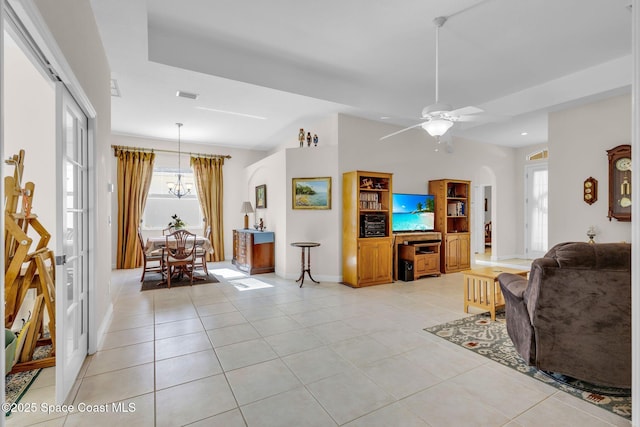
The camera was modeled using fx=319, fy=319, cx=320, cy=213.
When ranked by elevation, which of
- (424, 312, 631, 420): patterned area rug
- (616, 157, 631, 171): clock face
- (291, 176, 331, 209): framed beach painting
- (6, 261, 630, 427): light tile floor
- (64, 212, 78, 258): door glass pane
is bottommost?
(6, 261, 630, 427): light tile floor

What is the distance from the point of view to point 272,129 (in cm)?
666

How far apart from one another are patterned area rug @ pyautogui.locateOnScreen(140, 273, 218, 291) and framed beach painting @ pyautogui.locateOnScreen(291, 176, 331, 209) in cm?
208

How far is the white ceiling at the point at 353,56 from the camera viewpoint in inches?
127

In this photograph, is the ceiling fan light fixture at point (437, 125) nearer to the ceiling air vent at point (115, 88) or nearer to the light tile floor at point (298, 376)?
the light tile floor at point (298, 376)

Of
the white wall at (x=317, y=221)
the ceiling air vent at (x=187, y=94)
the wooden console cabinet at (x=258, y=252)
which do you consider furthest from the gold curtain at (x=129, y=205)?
the white wall at (x=317, y=221)

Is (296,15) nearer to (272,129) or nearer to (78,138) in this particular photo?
(78,138)

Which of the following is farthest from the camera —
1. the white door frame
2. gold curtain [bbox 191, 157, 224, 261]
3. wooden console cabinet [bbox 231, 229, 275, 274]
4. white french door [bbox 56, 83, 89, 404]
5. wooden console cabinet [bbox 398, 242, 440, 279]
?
gold curtain [bbox 191, 157, 224, 261]

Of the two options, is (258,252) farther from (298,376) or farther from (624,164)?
(624,164)

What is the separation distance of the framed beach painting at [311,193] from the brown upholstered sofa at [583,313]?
371 cm

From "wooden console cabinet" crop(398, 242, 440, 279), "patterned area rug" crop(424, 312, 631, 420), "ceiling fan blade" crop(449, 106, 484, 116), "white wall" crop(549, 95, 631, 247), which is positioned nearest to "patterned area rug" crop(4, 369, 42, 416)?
"patterned area rug" crop(424, 312, 631, 420)

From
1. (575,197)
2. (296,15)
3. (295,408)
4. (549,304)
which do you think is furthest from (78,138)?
(575,197)

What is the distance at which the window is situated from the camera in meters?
7.53

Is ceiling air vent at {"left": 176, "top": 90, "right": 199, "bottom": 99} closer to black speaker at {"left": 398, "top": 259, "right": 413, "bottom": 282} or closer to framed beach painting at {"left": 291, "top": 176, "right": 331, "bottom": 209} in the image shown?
framed beach painting at {"left": 291, "top": 176, "right": 331, "bottom": 209}

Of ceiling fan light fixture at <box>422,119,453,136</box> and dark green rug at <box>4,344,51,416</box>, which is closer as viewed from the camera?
dark green rug at <box>4,344,51,416</box>
